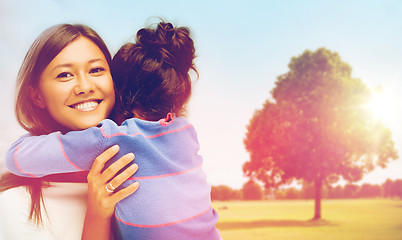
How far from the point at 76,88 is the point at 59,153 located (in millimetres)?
357

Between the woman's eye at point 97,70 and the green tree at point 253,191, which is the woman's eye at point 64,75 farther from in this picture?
the green tree at point 253,191

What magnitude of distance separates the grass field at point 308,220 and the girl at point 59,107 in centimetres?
876

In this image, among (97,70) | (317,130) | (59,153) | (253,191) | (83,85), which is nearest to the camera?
(59,153)

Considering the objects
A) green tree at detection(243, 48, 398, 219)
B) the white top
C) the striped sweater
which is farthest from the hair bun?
green tree at detection(243, 48, 398, 219)

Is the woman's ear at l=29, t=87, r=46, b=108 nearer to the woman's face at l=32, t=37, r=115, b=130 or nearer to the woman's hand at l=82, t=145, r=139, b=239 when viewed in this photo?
the woman's face at l=32, t=37, r=115, b=130

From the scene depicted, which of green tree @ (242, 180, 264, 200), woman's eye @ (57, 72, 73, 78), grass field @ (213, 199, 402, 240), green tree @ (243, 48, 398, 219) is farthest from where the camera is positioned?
green tree @ (242, 180, 264, 200)

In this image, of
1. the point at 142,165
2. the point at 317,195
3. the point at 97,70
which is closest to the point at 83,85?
the point at 97,70

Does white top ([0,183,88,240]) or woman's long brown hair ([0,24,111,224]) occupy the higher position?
woman's long brown hair ([0,24,111,224])

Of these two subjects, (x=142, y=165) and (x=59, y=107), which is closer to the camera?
(x=142, y=165)

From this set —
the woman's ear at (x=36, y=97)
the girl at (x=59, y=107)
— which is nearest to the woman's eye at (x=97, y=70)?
the girl at (x=59, y=107)

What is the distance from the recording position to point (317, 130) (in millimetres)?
11539

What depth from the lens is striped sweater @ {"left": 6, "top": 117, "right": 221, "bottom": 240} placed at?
4.59ft

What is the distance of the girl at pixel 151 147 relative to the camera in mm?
1405

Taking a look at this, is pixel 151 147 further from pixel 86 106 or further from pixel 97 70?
pixel 97 70
